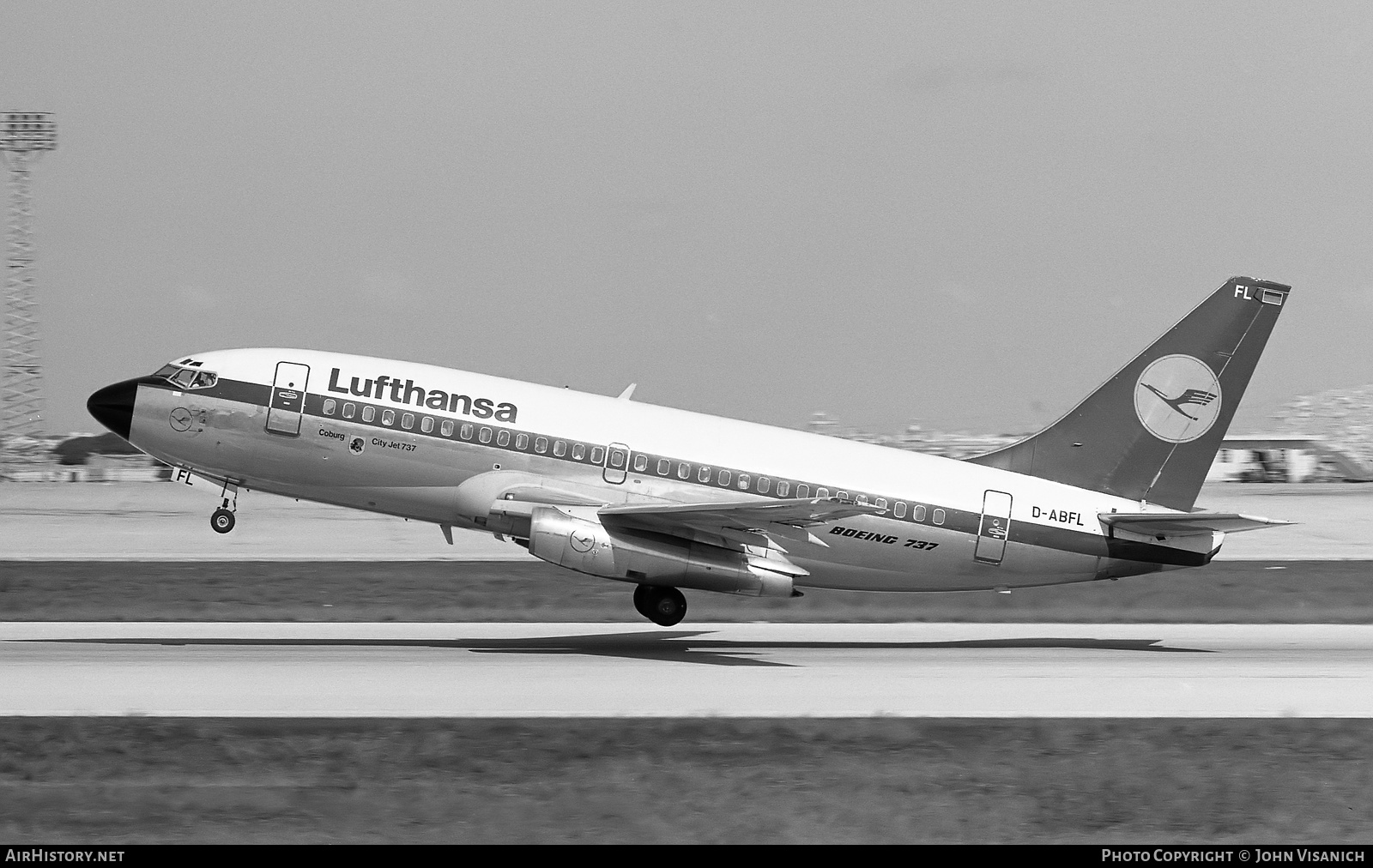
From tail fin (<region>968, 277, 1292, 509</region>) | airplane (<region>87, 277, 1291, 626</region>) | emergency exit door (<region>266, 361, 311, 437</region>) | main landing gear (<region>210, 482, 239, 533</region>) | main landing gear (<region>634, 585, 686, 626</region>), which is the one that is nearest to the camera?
airplane (<region>87, 277, 1291, 626</region>)

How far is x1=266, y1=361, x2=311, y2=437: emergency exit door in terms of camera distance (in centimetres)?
2561

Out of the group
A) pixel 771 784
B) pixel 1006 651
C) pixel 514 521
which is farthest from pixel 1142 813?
pixel 514 521

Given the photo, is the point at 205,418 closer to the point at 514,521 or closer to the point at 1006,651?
the point at 514,521

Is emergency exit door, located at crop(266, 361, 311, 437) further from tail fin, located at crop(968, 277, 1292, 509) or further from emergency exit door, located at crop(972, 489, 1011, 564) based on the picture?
tail fin, located at crop(968, 277, 1292, 509)

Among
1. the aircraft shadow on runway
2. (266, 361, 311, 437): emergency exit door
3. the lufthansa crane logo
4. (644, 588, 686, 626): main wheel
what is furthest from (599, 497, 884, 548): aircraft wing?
the lufthansa crane logo

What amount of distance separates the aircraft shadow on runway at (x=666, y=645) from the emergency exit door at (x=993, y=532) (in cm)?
186

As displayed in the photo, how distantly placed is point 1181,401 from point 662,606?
11.5m

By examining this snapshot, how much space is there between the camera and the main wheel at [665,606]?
87.6ft

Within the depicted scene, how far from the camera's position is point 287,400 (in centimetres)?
2572

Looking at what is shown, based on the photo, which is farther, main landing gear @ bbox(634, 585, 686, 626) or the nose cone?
main landing gear @ bbox(634, 585, 686, 626)

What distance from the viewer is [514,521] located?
25.4m

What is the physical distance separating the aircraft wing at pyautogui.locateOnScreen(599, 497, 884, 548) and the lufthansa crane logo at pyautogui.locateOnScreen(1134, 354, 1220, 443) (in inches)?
271

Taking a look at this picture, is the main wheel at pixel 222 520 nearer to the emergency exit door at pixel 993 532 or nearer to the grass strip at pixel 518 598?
the grass strip at pixel 518 598

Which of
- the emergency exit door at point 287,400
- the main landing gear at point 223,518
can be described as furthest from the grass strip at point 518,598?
the emergency exit door at point 287,400
